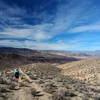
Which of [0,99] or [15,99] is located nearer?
[0,99]

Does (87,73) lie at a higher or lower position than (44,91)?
lower

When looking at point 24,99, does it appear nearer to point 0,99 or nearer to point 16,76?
point 0,99

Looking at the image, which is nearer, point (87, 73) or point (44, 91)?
point (44, 91)

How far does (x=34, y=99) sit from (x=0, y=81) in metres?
4.89

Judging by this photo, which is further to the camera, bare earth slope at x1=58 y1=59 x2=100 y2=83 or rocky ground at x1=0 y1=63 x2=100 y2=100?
bare earth slope at x1=58 y1=59 x2=100 y2=83

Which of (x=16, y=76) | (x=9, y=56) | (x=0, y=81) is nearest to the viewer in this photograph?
(x=0, y=81)

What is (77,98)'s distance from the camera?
8.25 meters

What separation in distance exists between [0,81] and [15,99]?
4.37m

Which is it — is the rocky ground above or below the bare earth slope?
above

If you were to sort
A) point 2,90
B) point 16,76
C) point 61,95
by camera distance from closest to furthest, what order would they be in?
point 61,95 → point 2,90 → point 16,76

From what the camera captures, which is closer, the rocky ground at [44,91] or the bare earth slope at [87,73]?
the rocky ground at [44,91]

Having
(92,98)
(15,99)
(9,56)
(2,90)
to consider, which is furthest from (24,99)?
(9,56)

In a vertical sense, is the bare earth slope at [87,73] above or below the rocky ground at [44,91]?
below

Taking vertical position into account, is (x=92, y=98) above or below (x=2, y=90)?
below
